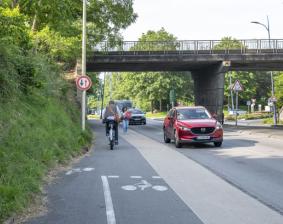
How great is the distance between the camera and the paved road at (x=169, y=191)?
721 cm

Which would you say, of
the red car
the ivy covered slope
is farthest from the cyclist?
the red car

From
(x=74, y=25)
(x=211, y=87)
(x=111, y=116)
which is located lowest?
(x=111, y=116)

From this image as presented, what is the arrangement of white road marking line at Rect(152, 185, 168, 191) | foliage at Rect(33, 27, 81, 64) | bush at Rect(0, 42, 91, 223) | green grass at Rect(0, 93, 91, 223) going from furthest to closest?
foliage at Rect(33, 27, 81, 64), white road marking line at Rect(152, 185, 168, 191), bush at Rect(0, 42, 91, 223), green grass at Rect(0, 93, 91, 223)

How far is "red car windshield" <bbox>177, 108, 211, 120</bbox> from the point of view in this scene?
20.8m

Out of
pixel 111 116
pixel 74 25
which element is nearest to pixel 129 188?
Answer: pixel 111 116

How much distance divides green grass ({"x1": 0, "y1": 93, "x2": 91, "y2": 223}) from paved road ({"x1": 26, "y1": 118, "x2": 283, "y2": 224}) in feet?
1.36

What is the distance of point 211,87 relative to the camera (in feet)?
151

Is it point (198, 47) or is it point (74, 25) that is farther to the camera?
point (198, 47)

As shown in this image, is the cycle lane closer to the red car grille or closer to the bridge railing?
the red car grille

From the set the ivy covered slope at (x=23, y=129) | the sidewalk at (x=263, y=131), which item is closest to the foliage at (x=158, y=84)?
the sidewalk at (x=263, y=131)

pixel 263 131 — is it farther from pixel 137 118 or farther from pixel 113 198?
pixel 113 198

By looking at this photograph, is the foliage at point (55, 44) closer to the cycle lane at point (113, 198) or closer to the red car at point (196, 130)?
the red car at point (196, 130)

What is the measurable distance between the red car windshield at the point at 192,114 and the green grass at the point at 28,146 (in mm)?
3871

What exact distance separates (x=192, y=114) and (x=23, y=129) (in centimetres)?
972
